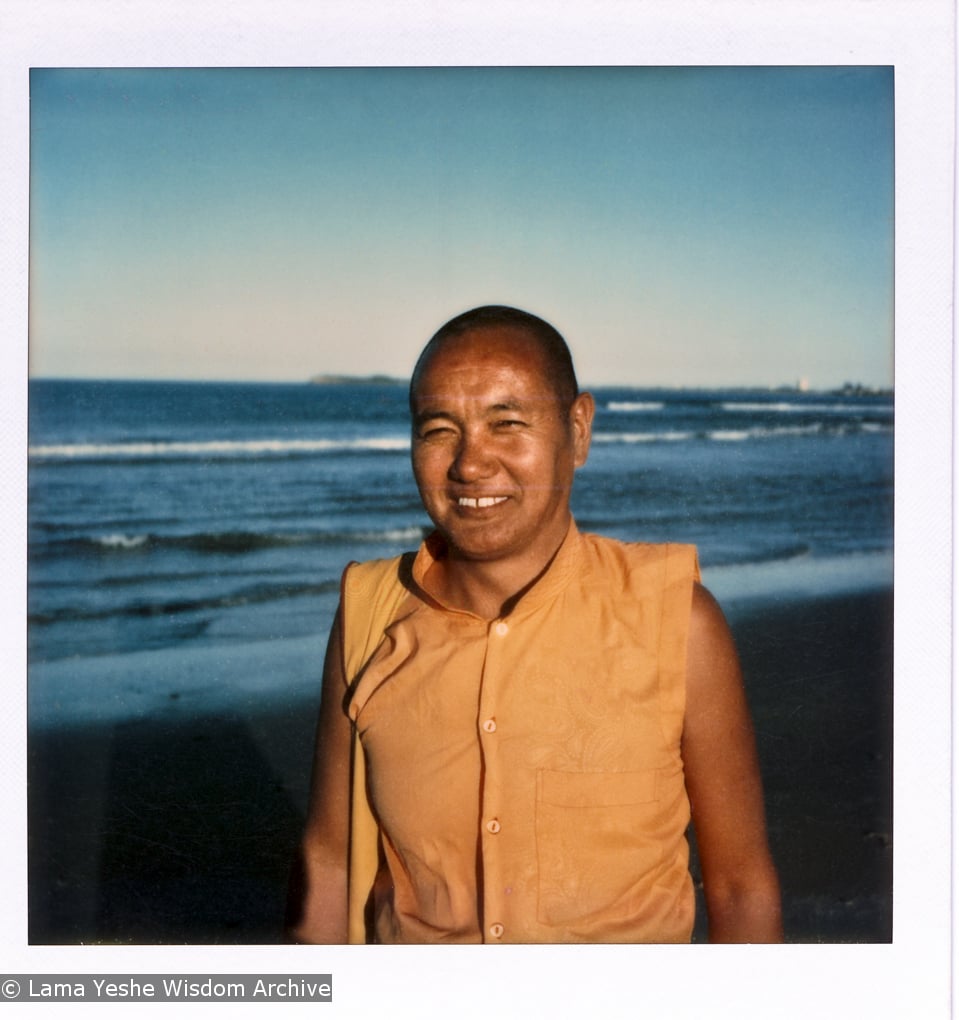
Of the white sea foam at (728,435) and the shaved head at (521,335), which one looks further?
the white sea foam at (728,435)

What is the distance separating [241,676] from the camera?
2658mm

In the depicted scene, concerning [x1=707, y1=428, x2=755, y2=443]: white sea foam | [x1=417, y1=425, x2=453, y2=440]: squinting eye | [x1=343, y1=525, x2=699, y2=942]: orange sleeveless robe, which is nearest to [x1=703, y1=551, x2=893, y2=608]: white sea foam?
[x1=343, y1=525, x2=699, y2=942]: orange sleeveless robe

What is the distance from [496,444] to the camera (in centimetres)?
248

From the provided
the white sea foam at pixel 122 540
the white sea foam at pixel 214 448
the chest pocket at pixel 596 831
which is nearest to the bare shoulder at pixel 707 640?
the chest pocket at pixel 596 831

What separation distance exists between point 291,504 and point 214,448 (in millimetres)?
225

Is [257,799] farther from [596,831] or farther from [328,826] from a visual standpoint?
[596,831]

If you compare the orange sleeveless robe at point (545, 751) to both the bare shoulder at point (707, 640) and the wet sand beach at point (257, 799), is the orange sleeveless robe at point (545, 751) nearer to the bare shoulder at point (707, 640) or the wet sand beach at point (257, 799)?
the bare shoulder at point (707, 640)

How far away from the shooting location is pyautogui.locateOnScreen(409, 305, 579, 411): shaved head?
98.9 inches

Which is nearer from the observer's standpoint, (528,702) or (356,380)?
(528,702)

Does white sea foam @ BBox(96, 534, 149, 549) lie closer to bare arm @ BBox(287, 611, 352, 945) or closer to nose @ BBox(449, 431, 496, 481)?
bare arm @ BBox(287, 611, 352, 945)

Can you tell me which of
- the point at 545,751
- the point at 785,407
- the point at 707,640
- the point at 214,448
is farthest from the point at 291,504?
the point at 785,407

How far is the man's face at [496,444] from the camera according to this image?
247 cm
